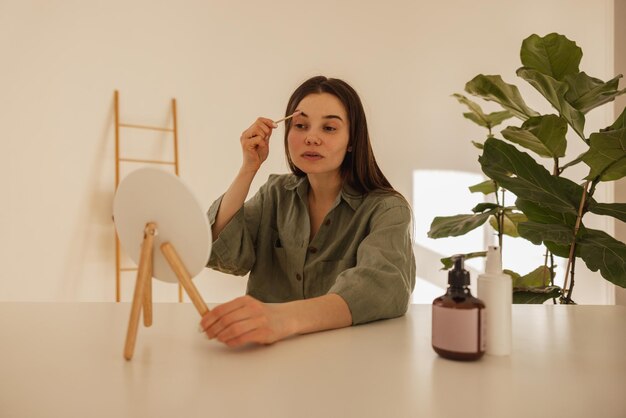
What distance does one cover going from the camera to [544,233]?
121 cm

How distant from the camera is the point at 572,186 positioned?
1.20 meters

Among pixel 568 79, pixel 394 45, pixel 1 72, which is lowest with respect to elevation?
pixel 568 79

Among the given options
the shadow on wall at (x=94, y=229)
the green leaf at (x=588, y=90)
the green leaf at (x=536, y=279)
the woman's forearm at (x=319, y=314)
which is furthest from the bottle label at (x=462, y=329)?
the shadow on wall at (x=94, y=229)

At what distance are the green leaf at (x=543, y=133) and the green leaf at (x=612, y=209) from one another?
180mm

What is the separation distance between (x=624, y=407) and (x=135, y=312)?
1.77 feet

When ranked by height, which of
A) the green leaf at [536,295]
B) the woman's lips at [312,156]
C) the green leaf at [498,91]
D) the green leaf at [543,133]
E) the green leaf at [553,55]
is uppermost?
the green leaf at [553,55]

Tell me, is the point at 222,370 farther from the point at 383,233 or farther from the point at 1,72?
the point at 1,72

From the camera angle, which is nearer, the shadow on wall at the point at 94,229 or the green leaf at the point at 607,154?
the green leaf at the point at 607,154

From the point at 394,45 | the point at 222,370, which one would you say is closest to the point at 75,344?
the point at 222,370

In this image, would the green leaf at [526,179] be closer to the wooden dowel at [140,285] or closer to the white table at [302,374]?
the white table at [302,374]

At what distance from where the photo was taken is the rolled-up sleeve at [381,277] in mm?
841

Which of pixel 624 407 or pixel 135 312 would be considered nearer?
pixel 624 407

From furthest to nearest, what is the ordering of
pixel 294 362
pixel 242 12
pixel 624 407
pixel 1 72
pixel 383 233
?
pixel 242 12
pixel 1 72
pixel 383 233
pixel 294 362
pixel 624 407

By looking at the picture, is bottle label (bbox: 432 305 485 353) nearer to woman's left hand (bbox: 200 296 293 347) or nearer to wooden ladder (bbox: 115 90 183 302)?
woman's left hand (bbox: 200 296 293 347)
